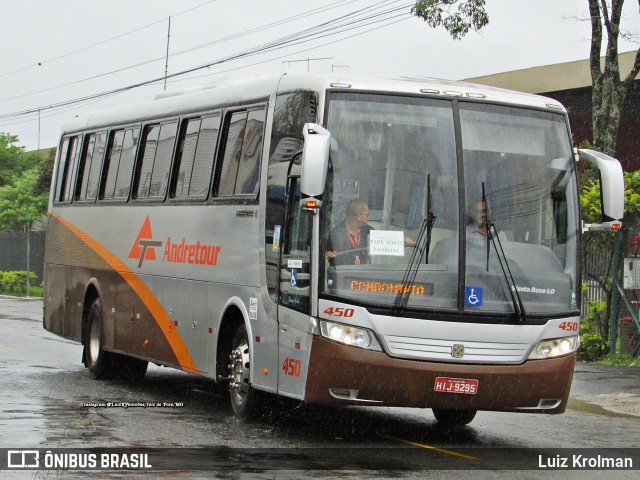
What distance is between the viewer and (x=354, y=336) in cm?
1126

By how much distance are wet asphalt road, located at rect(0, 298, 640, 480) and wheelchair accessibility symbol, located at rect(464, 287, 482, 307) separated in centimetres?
132

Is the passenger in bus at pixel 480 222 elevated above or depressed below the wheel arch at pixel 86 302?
above

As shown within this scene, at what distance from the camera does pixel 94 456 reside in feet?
34.5

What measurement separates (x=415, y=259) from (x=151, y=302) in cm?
534

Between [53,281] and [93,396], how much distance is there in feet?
16.5

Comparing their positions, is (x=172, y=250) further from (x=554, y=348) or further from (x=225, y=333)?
(x=554, y=348)

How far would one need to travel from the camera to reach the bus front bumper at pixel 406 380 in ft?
36.9

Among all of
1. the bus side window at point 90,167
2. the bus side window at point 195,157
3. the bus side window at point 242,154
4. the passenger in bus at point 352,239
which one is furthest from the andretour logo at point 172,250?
the passenger in bus at point 352,239

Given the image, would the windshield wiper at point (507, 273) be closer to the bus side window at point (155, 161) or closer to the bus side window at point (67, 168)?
the bus side window at point (155, 161)

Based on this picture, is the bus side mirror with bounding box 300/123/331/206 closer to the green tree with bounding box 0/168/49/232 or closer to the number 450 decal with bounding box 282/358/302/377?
the number 450 decal with bounding box 282/358/302/377

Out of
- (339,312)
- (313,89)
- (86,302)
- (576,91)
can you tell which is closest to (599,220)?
(86,302)

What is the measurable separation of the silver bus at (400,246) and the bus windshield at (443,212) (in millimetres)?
13

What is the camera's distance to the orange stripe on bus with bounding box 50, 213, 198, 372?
582 inches

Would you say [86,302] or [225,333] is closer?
[225,333]
